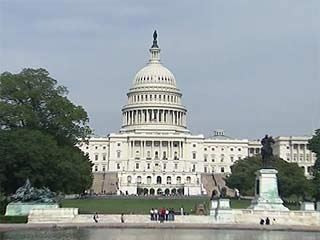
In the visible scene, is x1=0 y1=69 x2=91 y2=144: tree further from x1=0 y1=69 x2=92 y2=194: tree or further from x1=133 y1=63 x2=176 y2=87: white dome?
x1=133 y1=63 x2=176 y2=87: white dome

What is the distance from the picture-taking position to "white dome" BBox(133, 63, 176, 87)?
6654 inches

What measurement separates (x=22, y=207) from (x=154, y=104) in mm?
121678

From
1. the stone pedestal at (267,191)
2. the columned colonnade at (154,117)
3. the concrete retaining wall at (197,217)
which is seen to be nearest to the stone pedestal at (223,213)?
the concrete retaining wall at (197,217)

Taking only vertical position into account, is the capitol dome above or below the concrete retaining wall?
above

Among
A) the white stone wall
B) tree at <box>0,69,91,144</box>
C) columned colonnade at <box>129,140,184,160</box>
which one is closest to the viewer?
tree at <box>0,69,91,144</box>

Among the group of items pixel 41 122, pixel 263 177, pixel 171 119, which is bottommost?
pixel 263 177

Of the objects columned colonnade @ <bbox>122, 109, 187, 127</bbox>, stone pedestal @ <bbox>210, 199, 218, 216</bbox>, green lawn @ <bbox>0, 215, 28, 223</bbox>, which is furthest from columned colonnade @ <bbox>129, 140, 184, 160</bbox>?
green lawn @ <bbox>0, 215, 28, 223</bbox>

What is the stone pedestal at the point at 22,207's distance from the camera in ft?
145

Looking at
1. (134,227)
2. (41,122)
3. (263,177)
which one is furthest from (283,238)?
(41,122)

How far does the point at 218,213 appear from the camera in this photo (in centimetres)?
4394

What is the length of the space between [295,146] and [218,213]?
12473 cm

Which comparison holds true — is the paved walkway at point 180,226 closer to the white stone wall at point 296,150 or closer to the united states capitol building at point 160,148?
the united states capitol building at point 160,148

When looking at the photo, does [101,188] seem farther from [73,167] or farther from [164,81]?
[73,167]

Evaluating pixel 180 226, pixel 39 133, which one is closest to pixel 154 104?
pixel 39 133
